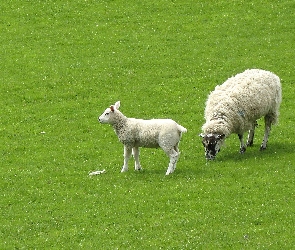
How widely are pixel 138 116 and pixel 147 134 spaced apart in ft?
27.8

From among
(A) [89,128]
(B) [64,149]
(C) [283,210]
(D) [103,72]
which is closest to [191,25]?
(D) [103,72]

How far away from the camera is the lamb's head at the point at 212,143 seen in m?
25.9

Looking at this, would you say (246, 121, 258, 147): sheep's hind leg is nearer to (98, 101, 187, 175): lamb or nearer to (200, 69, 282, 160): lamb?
(200, 69, 282, 160): lamb

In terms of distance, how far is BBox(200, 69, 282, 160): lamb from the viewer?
2611 cm

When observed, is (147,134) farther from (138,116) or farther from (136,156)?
(138,116)

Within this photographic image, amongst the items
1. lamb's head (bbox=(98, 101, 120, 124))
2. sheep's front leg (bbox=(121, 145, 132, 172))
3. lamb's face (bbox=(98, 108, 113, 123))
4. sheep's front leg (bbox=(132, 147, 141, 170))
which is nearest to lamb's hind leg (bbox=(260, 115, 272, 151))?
sheep's front leg (bbox=(132, 147, 141, 170))

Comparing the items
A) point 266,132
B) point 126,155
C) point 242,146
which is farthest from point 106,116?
point 266,132

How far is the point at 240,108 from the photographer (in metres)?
26.7

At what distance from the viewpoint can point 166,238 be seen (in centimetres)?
2047

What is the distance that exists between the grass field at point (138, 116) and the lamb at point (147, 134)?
0.71 meters

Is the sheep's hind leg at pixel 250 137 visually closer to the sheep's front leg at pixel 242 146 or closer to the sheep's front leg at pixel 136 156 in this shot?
the sheep's front leg at pixel 242 146

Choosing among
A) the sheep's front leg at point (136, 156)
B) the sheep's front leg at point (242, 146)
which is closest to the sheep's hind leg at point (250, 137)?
the sheep's front leg at point (242, 146)

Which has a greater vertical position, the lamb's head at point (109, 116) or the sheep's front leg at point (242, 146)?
the lamb's head at point (109, 116)

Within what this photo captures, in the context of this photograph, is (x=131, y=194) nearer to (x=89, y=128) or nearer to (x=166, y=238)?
(x=166, y=238)
